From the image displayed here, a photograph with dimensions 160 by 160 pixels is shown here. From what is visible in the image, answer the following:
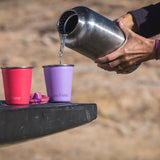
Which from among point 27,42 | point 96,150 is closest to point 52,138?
point 96,150

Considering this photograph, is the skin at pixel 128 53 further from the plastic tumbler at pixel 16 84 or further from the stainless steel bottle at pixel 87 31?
the plastic tumbler at pixel 16 84

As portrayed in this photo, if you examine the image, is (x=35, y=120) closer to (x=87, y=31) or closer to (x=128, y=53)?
(x=87, y=31)

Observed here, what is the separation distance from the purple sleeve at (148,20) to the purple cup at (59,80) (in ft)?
1.86

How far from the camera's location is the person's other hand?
1496 mm

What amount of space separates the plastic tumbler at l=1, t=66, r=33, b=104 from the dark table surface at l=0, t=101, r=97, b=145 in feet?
0.66

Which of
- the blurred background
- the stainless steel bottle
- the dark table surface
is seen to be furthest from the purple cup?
the blurred background

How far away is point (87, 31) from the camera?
4.23ft

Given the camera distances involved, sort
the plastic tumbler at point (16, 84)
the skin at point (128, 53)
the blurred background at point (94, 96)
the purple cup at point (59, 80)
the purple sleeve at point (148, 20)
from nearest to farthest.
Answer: the plastic tumbler at point (16, 84) → the purple cup at point (59, 80) → the skin at point (128, 53) → the purple sleeve at point (148, 20) → the blurred background at point (94, 96)

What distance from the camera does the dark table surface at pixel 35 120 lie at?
948 millimetres

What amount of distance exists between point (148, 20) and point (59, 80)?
0.63m

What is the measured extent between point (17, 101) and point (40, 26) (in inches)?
190

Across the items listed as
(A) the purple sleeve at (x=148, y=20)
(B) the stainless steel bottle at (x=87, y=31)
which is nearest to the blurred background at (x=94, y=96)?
(A) the purple sleeve at (x=148, y=20)

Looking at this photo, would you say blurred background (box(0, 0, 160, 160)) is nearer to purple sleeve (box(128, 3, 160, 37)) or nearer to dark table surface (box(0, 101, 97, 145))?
purple sleeve (box(128, 3, 160, 37))

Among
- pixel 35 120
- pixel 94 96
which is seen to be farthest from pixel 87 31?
pixel 94 96
